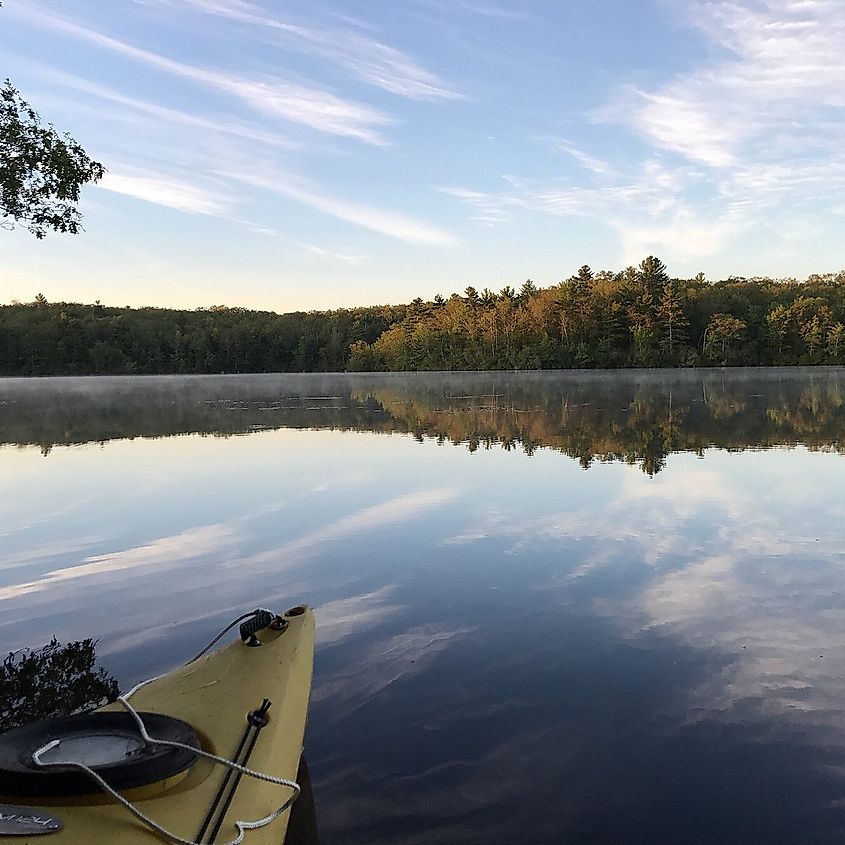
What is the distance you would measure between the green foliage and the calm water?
184 millimetres

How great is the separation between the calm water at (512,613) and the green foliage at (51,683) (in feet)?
0.60

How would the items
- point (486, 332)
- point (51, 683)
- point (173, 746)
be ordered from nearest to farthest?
point (173, 746) < point (51, 683) < point (486, 332)

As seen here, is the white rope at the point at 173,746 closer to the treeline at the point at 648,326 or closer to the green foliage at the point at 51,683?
the green foliage at the point at 51,683

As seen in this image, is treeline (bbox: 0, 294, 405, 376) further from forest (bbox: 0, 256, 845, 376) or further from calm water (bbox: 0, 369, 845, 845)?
calm water (bbox: 0, 369, 845, 845)

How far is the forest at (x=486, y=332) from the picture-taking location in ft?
304

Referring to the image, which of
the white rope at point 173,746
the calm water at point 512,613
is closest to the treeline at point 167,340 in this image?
the calm water at point 512,613

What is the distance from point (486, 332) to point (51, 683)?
4011 inches

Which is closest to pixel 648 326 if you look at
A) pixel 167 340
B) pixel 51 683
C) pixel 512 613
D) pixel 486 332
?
pixel 486 332

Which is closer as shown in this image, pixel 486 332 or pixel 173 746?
pixel 173 746

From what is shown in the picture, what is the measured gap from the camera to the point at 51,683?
4.79 metres

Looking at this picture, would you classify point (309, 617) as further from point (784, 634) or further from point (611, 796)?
point (784, 634)

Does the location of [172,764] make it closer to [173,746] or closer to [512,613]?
[173,746]

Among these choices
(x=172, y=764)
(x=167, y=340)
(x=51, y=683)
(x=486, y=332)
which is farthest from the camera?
(x=167, y=340)

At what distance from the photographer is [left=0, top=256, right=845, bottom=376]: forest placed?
92688 mm
